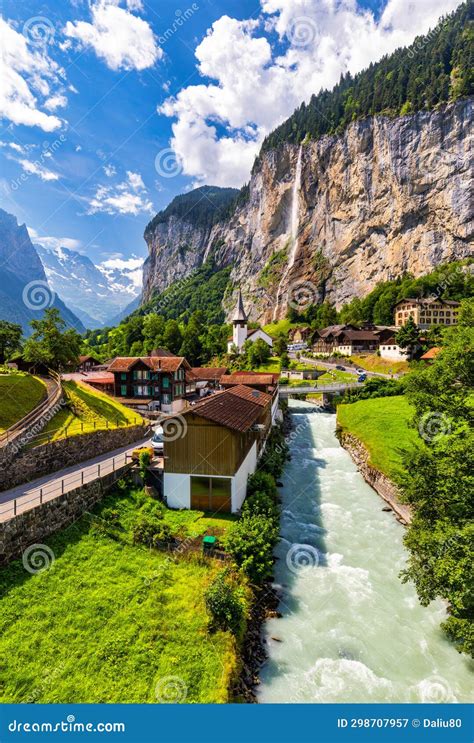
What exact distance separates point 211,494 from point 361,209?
132 m

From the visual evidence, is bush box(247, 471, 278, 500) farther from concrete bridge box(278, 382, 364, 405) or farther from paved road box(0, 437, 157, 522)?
concrete bridge box(278, 382, 364, 405)

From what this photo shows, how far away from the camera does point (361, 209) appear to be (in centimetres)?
12500

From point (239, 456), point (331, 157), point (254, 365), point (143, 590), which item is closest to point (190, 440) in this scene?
point (239, 456)

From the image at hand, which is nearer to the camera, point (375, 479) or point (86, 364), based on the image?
point (375, 479)

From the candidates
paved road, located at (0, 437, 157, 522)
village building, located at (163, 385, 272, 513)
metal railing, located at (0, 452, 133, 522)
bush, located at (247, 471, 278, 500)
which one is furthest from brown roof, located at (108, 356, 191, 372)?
village building, located at (163, 385, 272, 513)

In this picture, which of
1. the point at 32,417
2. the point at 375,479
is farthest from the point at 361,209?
the point at 32,417

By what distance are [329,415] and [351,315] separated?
6455 centimetres

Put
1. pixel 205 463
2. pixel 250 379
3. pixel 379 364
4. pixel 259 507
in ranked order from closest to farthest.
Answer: pixel 259 507, pixel 205 463, pixel 250 379, pixel 379 364

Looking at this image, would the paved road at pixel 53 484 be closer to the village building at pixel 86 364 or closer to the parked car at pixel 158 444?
the parked car at pixel 158 444

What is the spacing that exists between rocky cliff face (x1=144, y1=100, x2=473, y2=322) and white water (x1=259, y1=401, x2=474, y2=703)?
110925 mm

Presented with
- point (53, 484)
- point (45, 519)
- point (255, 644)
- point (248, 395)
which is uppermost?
point (248, 395)

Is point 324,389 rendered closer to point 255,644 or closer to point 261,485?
point 261,485

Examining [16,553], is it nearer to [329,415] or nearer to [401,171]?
[329,415]

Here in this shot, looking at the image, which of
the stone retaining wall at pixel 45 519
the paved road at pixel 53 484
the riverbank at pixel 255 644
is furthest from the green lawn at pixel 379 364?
the stone retaining wall at pixel 45 519
